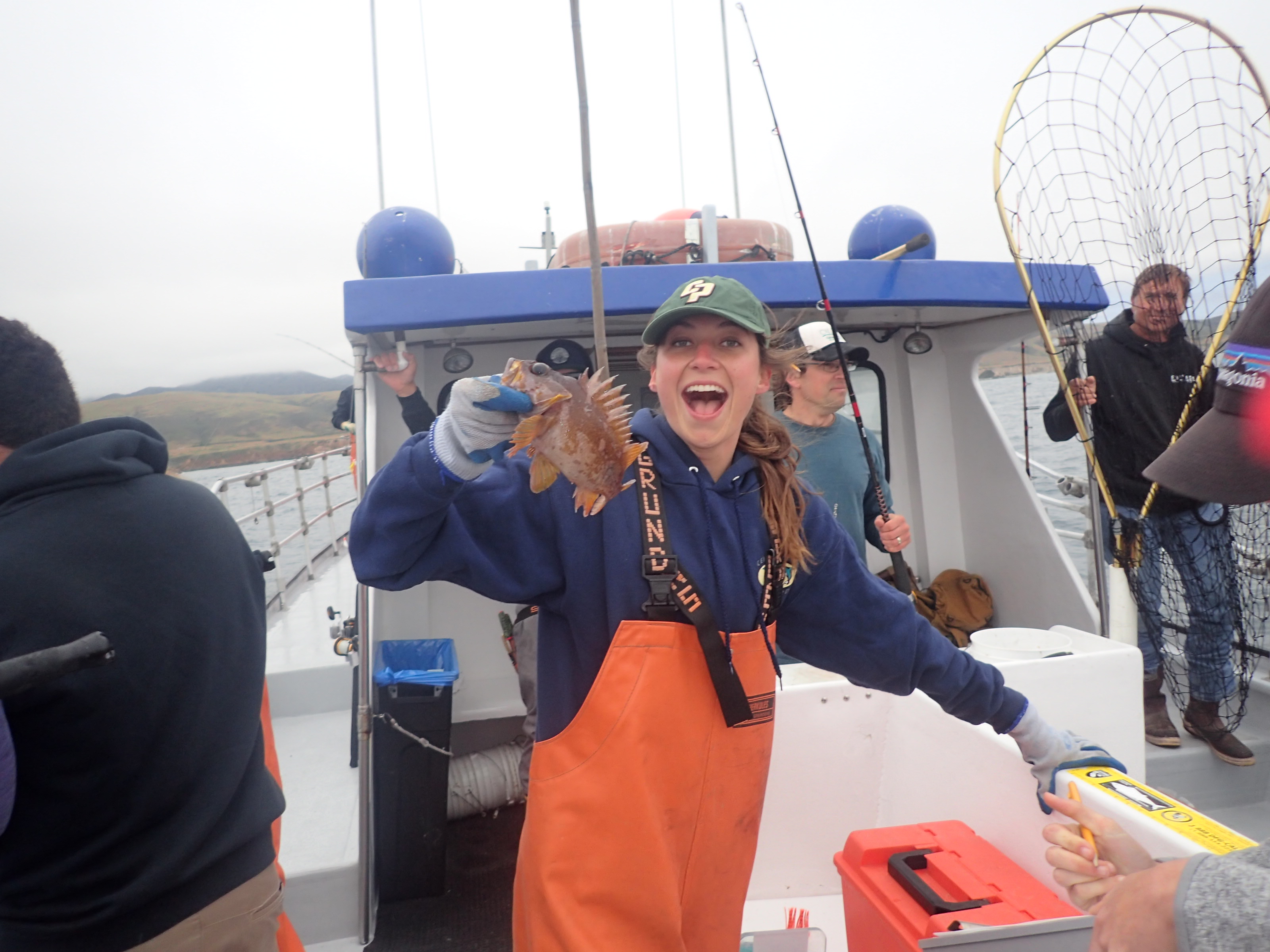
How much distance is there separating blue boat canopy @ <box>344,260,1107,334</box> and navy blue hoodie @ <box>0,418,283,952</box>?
6.98 ft

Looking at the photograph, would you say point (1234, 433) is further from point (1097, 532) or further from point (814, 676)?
Answer: point (1097, 532)

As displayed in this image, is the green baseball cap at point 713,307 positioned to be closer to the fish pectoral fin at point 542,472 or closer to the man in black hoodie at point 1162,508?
the fish pectoral fin at point 542,472

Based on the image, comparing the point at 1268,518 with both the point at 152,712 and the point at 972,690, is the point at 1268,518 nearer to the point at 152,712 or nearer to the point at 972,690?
the point at 972,690

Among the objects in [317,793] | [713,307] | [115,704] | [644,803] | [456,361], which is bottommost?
[317,793]

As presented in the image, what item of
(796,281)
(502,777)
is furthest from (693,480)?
(502,777)

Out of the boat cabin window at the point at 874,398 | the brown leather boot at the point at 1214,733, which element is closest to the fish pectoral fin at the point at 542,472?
the boat cabin window at the point at 874,398

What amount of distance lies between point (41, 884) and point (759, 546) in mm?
1720

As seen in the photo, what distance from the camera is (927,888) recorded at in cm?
218

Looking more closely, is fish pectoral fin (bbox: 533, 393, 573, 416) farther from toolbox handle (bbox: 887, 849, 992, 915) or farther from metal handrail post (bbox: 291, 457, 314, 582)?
metal handrail post (bbox: 291, 457, 314, 582)

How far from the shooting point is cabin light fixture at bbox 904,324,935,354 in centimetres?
536

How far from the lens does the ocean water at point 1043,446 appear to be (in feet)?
45.3

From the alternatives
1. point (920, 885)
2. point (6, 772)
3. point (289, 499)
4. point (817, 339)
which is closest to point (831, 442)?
point (817, 339)

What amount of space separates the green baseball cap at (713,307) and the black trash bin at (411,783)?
7.86 ft

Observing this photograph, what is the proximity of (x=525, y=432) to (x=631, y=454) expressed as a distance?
261 mm
